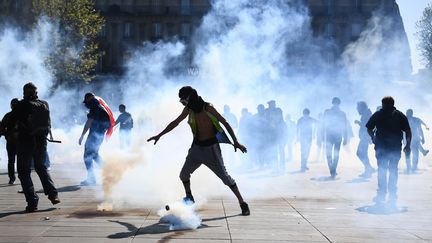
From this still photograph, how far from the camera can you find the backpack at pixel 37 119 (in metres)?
7.62

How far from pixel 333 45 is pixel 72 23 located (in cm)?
2624

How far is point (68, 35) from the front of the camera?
103 ft

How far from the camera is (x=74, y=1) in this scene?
1252 inches

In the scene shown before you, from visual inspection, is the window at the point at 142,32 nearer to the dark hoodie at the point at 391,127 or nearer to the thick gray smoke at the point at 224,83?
the thick gray smoke at the point at 224,83

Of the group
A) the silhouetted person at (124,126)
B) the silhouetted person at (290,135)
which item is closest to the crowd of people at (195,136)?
the silhouetted person at (124,126)

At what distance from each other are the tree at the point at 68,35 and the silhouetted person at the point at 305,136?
1621cm

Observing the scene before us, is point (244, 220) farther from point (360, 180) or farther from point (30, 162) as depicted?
point (360, 180)

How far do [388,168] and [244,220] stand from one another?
306 centimetres

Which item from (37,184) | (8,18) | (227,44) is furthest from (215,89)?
(37,184)

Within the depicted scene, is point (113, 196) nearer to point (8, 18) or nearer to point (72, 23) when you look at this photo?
point (8, 18)

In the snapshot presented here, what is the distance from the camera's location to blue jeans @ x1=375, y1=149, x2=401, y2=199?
8773 mm

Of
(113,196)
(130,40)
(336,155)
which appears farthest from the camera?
(130,40)

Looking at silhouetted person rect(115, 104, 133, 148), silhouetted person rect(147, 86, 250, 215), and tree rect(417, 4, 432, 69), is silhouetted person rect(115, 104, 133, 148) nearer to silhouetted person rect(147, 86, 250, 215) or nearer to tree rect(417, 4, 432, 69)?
silhouetted person rect(147, 86, 250, 215)

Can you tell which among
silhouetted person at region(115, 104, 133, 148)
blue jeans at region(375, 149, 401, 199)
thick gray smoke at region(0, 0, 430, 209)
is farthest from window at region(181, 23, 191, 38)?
blue jeans at region(375, 149, 401, 199)
